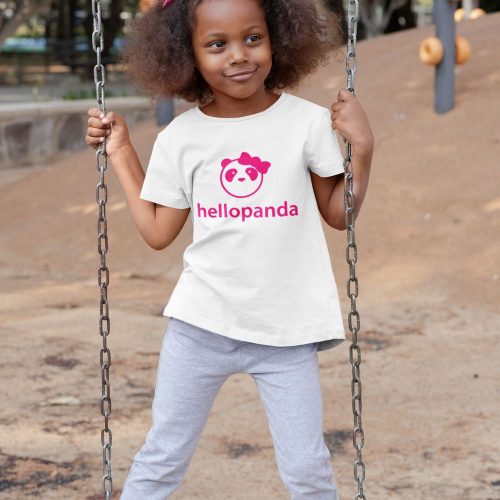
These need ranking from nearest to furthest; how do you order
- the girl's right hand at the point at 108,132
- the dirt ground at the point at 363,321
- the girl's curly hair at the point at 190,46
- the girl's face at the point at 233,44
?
1. the girl's face at the point at 233,44
2. the girl's curly hair at the point at 190,46
3. the girl's right hand at the point at 108,132
4. the dirt ground at the point at 363,321

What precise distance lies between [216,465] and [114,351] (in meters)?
1.56

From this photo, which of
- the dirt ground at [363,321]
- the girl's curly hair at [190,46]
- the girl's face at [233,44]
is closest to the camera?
the girl's face at [233,44]

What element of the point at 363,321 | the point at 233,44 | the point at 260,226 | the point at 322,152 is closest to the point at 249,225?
the point at 260,226

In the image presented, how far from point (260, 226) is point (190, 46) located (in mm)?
455

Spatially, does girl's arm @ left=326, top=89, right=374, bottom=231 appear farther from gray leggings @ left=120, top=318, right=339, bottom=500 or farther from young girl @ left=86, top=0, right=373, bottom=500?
gray leggings @ left=120, top=318, right=339, bottom=500

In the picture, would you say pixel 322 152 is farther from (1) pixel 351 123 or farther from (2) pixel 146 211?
(2) pixel 146 211

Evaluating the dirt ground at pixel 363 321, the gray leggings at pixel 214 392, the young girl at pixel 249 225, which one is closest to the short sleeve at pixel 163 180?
the young girl at pixel 249 225

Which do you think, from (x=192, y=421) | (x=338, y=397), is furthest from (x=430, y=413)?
(x=192, y=421)

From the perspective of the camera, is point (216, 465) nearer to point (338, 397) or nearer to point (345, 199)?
point (338, 397)

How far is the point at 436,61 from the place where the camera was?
806cm

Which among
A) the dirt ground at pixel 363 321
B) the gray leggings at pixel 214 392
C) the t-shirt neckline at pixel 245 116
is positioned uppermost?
the t-shirt neckline at pixel 245 116

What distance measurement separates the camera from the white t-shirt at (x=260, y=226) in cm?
244

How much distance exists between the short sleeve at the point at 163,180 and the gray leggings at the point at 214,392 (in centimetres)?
28

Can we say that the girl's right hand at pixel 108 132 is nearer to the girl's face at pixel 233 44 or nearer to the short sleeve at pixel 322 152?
the girl's face at pixel 233 44
